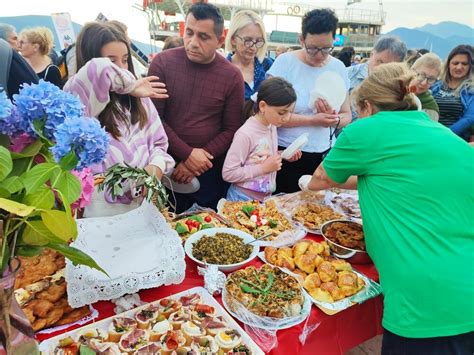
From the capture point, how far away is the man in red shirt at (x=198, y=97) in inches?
83.7

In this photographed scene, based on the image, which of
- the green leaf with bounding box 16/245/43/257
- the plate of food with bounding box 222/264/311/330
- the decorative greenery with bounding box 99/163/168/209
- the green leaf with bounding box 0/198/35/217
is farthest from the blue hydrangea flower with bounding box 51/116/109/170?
the plate of food with bounding box 222/264/311/330

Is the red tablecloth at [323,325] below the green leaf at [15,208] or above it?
below

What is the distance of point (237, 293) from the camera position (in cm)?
122

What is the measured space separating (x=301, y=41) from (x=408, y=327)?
200 cm

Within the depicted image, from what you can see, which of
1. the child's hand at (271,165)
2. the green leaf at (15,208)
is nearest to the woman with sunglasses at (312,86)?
the child's hand at (271,165)

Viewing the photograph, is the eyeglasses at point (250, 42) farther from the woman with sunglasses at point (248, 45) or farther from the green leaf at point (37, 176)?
the green leaf at point (37, 176)

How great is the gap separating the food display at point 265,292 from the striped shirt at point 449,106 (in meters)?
3.29

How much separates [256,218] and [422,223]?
2.73 ft

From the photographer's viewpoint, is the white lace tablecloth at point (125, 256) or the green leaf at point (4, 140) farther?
the white lace tablecloth at point (125, 256)

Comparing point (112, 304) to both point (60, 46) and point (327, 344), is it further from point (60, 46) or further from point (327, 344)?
point (60, 46)

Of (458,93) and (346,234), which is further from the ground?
(458,93)

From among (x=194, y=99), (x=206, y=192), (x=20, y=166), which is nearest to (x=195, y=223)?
(x=206, y=192)

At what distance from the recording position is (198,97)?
2.21 meters

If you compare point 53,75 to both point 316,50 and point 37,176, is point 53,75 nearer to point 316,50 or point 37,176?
point 316,50
